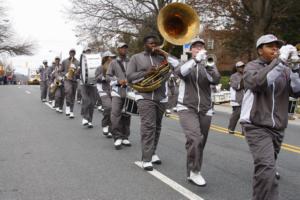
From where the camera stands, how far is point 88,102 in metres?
12.5

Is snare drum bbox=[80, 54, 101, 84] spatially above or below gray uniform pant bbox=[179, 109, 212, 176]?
above

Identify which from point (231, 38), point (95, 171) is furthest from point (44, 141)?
point (231, 38)

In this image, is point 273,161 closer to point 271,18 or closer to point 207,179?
point 207,179

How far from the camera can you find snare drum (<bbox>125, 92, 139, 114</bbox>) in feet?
29.1

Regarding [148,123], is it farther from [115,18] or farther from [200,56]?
[115,18]

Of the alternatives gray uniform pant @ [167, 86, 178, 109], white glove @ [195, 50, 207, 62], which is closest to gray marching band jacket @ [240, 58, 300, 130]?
white glove @ [195, 50, 207, 62]

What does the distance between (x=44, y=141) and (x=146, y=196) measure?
4.66m

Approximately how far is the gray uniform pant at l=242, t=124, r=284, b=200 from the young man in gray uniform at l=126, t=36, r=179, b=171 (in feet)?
7.91

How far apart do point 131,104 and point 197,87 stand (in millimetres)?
2765

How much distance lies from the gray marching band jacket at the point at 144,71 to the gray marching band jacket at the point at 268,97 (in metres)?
2.49

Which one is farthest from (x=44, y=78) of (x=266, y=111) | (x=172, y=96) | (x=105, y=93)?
(x=266, y=111)

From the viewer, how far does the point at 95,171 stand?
23.7 feet

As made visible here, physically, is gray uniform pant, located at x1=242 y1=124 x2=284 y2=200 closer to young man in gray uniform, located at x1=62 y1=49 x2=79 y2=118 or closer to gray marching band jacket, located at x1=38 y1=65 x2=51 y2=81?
young man in gray uniform, located at x1=62 y1=49 x2=79 y2=118

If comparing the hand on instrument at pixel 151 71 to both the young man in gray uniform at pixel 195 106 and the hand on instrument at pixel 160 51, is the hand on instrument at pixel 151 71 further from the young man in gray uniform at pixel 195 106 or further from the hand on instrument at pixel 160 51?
the young man in gray uniform at pixel 195 106
